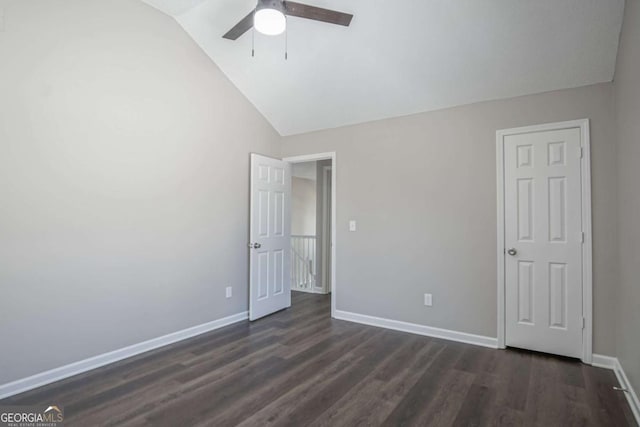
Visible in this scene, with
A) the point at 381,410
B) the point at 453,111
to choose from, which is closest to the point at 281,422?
the point at 381,410

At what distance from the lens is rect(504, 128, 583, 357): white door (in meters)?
2.96

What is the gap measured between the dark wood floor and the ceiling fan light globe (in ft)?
8.45

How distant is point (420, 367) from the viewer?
9.30ft

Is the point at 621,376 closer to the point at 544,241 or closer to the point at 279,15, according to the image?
the point at 544,241

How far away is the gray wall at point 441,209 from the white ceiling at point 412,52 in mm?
217

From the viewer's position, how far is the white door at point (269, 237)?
4.18m

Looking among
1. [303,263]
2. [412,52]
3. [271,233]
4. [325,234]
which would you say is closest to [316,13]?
[412,52]

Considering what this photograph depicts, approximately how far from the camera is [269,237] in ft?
14.4

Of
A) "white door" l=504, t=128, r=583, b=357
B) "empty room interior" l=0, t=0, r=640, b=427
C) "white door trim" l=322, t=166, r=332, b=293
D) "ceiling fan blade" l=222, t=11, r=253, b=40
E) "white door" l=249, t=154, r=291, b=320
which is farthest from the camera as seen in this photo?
"white door trim" l=322, t=166, r=332, b=293

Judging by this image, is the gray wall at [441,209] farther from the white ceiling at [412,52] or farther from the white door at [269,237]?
the white door at [269,237]

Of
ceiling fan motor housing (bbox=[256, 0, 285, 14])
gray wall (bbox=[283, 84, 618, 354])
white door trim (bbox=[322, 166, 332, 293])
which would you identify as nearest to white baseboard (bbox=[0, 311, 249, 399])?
gray wall (bbox=[283, 84, 618, 354])

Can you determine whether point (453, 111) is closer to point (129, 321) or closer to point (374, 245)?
point (374, 245)

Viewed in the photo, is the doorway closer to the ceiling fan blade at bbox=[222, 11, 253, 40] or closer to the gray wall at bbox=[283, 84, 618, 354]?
the gray wall at bbox=[283, 84, 618, 354]
